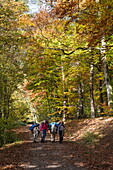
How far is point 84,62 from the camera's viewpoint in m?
17.8

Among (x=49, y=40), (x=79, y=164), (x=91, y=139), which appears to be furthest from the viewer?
(x=49, y=40)

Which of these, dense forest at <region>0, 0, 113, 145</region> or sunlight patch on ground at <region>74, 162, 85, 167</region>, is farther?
sunlight patch on ground at <region>74, 162, 85, 167</region>

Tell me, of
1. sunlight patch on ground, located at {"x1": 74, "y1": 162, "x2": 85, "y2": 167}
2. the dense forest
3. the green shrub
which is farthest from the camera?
the green shrub

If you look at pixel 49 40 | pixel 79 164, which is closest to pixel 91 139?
pixel 79 164

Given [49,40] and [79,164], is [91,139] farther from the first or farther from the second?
[49,40]

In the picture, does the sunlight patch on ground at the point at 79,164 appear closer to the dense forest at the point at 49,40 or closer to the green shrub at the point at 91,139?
the dense forest at the point at 49,40

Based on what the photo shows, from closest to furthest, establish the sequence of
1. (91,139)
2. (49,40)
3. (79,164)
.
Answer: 1. (79,164)
2. (91,139)
3. (49,40)

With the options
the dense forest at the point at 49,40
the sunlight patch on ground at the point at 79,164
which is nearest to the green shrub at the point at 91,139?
the dense forest at the point at 49,40

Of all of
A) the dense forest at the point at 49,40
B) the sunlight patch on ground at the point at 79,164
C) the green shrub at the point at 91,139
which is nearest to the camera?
the dense forest at the point at 49,40

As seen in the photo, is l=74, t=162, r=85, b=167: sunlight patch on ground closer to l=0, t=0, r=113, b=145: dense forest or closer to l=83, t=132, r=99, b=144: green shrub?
l=0, t=0, r=113, b=145: dense forest

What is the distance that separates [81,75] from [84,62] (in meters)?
3.84

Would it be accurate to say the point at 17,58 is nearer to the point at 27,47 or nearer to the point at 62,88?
the point at 27,47

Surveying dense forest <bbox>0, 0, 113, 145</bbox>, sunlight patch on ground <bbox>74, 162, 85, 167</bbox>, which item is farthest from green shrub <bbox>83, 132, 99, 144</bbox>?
sunlight patch on ground <bbox>74, 162, 85, 167</bbox>

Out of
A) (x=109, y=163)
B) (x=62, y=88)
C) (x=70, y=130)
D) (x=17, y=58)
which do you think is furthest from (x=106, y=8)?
(x=62, y=88)
